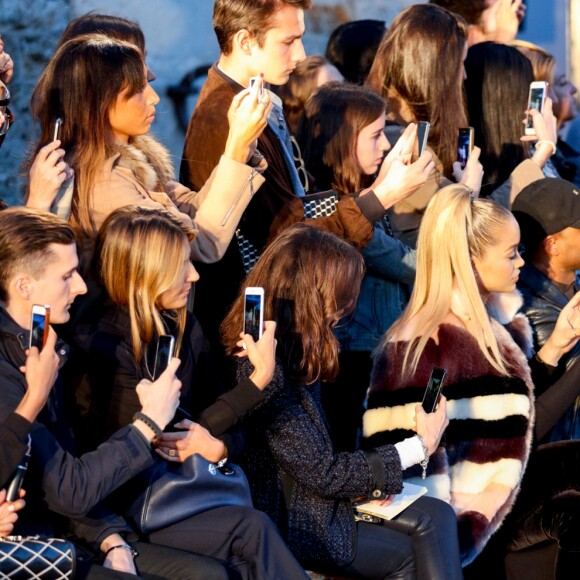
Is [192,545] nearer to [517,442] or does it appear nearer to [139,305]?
[139,305]

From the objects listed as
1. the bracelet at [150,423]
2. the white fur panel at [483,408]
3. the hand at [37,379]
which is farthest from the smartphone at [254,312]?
the white fur panel at [483,408]

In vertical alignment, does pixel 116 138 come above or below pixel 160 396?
above

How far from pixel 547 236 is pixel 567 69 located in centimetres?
355

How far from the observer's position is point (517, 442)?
5066mm

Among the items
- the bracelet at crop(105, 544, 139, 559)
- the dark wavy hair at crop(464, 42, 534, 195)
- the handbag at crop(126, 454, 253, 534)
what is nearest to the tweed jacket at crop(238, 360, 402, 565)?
the handbag at crop(126, 454, 253, 534)

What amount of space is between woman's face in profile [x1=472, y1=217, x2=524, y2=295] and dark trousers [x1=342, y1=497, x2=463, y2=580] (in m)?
0.99

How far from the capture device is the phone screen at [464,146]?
6054mm

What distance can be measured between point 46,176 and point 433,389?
5.01 ft

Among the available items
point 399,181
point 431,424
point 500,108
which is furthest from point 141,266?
point 500,108

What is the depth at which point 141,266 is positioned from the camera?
434cm

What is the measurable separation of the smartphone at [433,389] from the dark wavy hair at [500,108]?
7.35 feet

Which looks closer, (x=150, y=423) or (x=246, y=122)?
(x=150, y=423)

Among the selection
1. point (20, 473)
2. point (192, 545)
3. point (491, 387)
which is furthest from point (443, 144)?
point (20, 473)

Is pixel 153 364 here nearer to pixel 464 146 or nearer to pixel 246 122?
pixel 246 122
